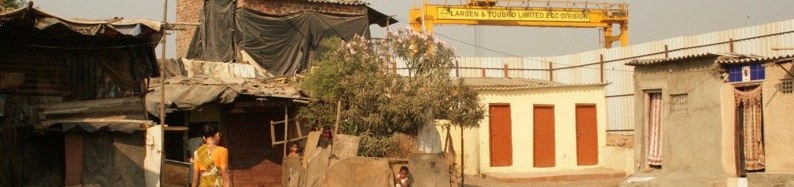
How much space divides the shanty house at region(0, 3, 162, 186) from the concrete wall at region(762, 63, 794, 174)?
10.7 meters

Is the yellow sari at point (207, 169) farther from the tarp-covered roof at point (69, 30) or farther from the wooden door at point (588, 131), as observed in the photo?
the wooden door at point (588, 131)

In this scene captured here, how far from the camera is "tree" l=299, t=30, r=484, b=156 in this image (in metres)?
16.5

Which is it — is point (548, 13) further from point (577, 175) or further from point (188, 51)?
point (188, 51)

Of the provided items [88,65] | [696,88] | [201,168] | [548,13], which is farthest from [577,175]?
[201,168]

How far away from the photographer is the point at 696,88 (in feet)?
57.8

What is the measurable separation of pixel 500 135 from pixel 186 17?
385 inches

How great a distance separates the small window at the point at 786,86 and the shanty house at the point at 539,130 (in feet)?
→ 26.8

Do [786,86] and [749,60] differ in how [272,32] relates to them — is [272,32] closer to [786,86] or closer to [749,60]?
[749,60]

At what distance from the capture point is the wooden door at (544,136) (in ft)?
77.9

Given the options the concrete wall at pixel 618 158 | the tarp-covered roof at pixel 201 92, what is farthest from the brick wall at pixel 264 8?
the concrete wall at pixel 618 158

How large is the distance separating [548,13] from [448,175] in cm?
1551

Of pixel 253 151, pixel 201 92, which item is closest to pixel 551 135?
pixel 253 151

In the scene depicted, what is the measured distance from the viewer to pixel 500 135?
2331cm

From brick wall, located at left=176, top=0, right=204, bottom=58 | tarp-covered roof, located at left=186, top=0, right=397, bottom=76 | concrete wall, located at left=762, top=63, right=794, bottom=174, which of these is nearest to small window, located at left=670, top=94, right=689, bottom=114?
concrete wall, located at left=762, top=63, right=794, bottom=174
